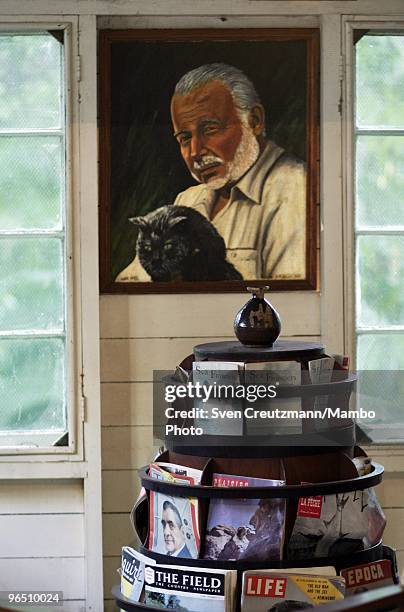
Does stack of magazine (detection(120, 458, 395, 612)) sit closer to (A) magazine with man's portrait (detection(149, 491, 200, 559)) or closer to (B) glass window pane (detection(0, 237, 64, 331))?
(A) magazine with man's portrait (detection(149, 491, 200, 559))

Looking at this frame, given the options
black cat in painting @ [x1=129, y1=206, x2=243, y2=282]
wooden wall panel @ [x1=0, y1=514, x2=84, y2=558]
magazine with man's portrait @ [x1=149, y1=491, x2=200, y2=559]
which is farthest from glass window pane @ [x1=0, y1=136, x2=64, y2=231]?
magazine with man's portrait @ [x1=149, y1=491, x2=200, y2=559]

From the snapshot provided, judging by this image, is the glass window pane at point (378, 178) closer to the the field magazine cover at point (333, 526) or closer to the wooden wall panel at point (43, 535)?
the the field magazine cover at point (333, 526)

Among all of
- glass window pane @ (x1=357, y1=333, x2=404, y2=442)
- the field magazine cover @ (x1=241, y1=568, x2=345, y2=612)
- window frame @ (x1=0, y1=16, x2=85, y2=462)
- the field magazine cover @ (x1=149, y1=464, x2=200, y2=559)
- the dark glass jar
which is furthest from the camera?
glass window pane @ (x1=357, y1=333, x2=404, y2=442)

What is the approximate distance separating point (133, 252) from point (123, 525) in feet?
3.20

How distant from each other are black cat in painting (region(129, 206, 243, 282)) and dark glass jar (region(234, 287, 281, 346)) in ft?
2.73

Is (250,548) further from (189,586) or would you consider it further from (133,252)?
(133,252)

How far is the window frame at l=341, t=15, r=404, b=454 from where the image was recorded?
335 centimetres

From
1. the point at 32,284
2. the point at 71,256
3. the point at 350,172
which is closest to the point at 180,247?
the point at 71,256

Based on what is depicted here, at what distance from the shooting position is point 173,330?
3383 mm

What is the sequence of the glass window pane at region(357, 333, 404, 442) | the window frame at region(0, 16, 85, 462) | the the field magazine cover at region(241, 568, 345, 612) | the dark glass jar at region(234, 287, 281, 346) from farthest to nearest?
the glass window pane at region(357, 333, 404, 442) → the window frame at region(0, 16, 85, 462) → the dark glass jar at region(234, 287, 281, 346) → the the field magazine cover at region(241, 568, 345, 612)

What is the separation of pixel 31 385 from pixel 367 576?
4.82 feet

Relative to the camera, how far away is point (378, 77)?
3.39 m

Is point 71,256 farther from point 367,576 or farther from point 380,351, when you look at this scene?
point 367,576

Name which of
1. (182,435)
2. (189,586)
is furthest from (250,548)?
(182,435)
